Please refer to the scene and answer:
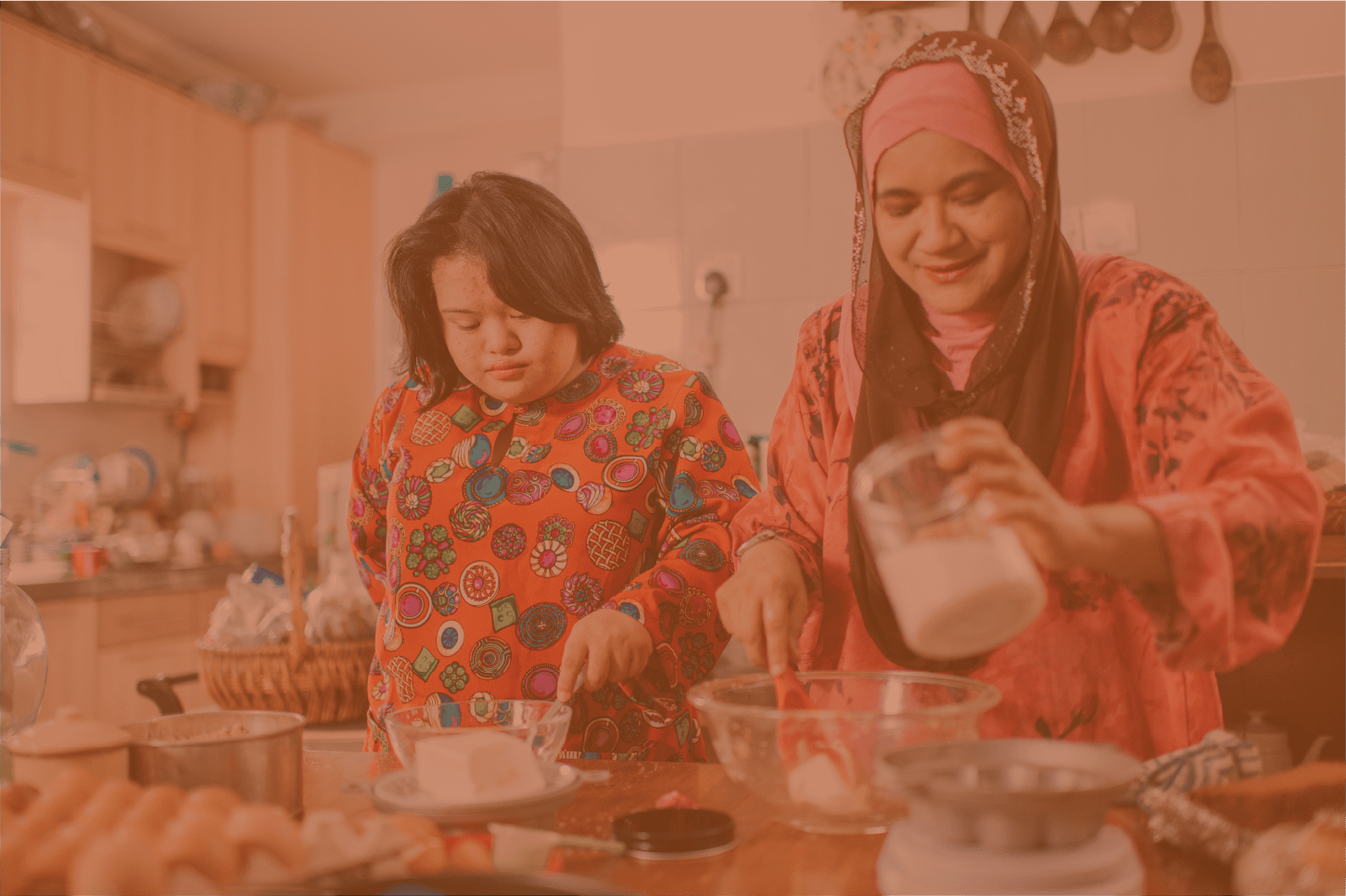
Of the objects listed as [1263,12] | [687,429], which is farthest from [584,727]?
[1263,12]

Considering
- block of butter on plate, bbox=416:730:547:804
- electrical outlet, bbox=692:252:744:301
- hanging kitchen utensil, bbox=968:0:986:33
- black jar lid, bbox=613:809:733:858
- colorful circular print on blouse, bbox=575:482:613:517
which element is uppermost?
hanging kitchen utensil, bbox=968:0:986:33

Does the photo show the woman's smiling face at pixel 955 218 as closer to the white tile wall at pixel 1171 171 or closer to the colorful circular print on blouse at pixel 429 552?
the colorful circular print on blouse at pixel 429 552

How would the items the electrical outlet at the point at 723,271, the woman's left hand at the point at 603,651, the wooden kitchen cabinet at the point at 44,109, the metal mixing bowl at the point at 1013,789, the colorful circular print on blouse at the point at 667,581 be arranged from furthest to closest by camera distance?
the wooden kitchen cabinet at the point at 44,109
the electrical outlet at the point at 723,271
the colorful circular print on blouse at the point at 667,581
the woman's left hand at the point at 603,651
the metal mixing bowl at the point at 1013,789

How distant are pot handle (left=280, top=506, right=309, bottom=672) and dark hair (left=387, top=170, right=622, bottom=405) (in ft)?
0.88

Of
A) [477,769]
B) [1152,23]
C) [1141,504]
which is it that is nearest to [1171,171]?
[1152,23]

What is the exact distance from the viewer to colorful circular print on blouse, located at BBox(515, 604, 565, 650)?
1130 mm

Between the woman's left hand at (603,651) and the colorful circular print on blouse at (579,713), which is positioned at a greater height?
the woman's left hand at (603,651)

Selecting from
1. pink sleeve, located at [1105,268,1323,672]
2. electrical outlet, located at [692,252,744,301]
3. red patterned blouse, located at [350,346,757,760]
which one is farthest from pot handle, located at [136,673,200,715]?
electrical outlet, located at [692,252,744,301]

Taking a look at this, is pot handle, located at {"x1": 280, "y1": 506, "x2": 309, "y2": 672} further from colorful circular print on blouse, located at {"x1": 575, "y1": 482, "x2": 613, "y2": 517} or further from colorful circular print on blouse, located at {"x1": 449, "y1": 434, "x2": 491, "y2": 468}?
colorful circular print on blouse, located at {"x1": 575, "y1": 482, "x2": 613, "y2": 517}

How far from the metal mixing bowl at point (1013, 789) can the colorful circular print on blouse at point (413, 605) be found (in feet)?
2.16

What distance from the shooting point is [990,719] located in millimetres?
901

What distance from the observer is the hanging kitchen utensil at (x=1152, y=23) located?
2439mm

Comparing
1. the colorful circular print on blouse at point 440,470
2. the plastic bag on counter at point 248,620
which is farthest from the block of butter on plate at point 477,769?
the plastic bag on counter at point 248,620

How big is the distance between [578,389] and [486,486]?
16cm
